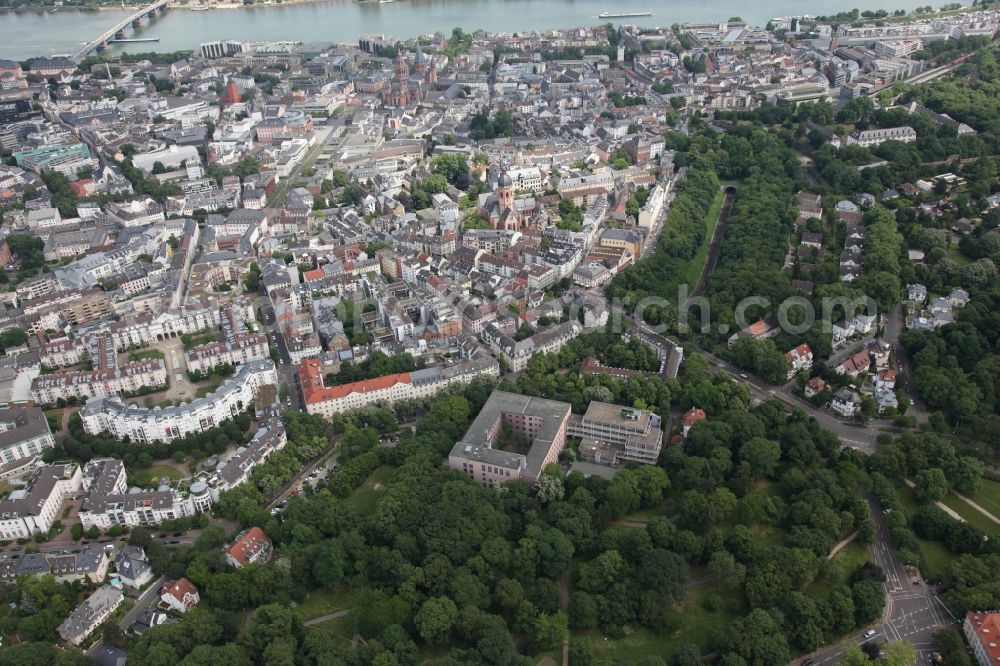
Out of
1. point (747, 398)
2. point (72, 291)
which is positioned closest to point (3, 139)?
point (72, 291)

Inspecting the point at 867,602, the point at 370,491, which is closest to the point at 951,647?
the point at 867,602

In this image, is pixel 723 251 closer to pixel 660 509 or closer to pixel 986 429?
pixel 986 429

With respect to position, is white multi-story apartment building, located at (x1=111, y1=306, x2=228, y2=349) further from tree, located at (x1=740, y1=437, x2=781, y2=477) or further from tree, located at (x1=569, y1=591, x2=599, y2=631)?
tree, located at (x1=740, y1=437, x2=781, y2=477)

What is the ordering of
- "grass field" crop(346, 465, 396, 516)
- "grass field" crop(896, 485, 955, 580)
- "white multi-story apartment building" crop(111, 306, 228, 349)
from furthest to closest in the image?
1. "white multi-story apartment building" crop(111, 306, 228, 349)
2. "grass field" crop(346, 465, 396, 516)
3. "grass field" crop(896, 485, 955, 580)

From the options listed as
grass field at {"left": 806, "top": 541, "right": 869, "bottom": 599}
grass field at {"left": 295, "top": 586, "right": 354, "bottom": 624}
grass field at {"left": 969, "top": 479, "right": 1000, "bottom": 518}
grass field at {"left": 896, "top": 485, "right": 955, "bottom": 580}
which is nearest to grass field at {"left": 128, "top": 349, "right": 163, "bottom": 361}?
grass field at {"left": 295, "top": 586, "right": 354, "bottom": 624}

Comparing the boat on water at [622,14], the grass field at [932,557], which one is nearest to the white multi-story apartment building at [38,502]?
the grass field at [932,557]

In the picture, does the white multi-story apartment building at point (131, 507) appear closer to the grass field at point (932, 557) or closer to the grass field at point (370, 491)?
the grass field at point (370, 491)
